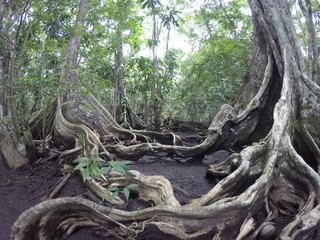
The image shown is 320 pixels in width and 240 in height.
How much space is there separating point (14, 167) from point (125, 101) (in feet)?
13.3

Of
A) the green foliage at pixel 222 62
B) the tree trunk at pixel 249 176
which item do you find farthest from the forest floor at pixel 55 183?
the green foliage at pixel 222 62

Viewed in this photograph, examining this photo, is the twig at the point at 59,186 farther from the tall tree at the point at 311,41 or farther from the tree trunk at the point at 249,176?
the tall tree at the point at 311,41

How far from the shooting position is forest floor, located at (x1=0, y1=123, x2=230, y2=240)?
8.20ft

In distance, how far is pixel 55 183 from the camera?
120 inches

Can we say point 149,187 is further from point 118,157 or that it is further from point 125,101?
point 125,101

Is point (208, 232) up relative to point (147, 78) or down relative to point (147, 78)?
down

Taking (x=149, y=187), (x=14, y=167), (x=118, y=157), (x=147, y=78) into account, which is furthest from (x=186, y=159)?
(x=147, y=78)

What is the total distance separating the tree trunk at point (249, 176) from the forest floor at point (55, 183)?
245 millimetres

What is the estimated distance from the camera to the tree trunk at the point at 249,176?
191 centimetres

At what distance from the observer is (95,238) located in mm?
2031

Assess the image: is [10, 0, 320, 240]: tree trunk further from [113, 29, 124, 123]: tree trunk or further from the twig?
[113, 29, 124, 123]: tree trunk

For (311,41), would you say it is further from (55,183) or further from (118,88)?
(55,183)

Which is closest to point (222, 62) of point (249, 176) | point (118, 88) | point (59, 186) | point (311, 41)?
point (311, 41)

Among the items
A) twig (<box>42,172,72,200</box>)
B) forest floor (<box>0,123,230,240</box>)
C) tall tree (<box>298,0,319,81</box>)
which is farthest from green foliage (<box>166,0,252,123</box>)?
twig (<box>42,172,72,200</box>)
